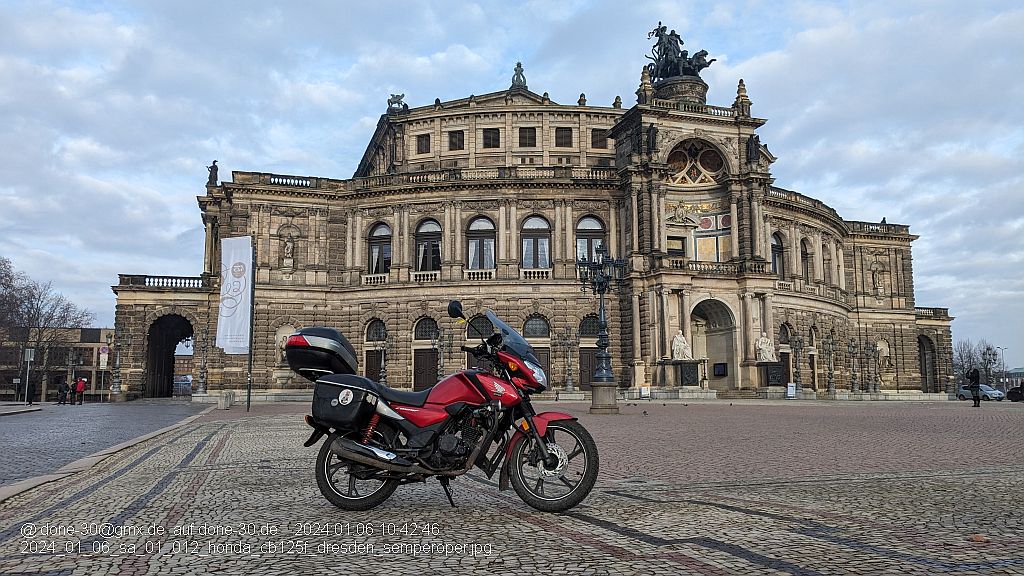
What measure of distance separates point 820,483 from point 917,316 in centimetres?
6140

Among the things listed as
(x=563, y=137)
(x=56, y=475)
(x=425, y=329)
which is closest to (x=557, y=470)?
(x=56, y=475)

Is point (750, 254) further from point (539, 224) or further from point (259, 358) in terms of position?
point (259, 358)

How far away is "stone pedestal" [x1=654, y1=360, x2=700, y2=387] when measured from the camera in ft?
131

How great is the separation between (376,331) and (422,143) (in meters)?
13.8

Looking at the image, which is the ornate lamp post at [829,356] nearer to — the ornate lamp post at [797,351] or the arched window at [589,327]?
the ornate lamp post at [797,351]

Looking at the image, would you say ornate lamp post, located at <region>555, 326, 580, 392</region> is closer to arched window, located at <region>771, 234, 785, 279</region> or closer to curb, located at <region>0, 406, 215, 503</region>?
arched window, located at <region>771, 234, 785, 279</region>

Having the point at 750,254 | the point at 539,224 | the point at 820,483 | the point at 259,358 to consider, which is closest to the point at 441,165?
the point at 539,224

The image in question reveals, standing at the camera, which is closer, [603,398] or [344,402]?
[344,402]

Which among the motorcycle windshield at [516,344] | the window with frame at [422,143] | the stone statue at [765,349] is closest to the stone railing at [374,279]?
the window with frame at [422,143]

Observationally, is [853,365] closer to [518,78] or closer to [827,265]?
[827,265]

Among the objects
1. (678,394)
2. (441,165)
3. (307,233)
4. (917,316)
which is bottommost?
(678,394)

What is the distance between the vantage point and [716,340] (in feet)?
147

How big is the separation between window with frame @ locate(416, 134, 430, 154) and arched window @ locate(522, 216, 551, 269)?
33.9 ft

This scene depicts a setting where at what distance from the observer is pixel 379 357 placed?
45.8 metres
